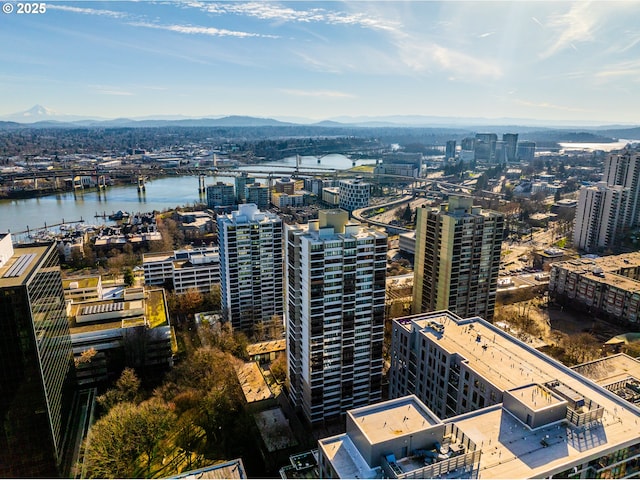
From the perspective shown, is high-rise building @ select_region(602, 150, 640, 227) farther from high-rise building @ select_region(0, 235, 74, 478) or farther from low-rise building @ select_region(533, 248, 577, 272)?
high-rise building @ select_region(0, 235, 74, 478)

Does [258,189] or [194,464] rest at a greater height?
[258,189]

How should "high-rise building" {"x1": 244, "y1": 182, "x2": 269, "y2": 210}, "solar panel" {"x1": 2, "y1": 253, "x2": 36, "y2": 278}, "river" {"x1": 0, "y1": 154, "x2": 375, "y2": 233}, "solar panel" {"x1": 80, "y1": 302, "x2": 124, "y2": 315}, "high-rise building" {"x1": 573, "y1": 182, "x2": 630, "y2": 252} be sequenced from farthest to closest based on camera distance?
"high-rise building" {"x1": 244, "y1": 182, "x2": 269, "y2": 210} < "river" {"x1": 0, "y1": 154, "x2": 375, "y2": 233} < "high-rise building" {"x1": 573, "y1": 182, "x2": 630, "y2": 252} < "solar panel" {"x1": 80, "y1": 302, "x2": 124, "y2": 315} < "solar panel" {"x1": 2, "y1": 253, "x2": 36, "y2": 278}

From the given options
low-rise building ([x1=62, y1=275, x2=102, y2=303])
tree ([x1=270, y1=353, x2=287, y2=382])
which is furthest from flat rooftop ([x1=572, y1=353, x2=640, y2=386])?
low-rise building ([x1=62, y1=275, x2=102, y2=303])

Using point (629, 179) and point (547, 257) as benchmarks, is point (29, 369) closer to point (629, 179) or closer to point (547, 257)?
point (547, 257)

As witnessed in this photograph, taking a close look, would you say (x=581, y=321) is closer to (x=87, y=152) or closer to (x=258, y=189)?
(x=258, y=189)

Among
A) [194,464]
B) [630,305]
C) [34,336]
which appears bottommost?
[194,464]

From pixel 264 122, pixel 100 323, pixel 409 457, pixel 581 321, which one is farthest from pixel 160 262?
pixel 264 122

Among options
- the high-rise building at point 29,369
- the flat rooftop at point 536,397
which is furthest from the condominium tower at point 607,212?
the high-rise building at point 29,369
